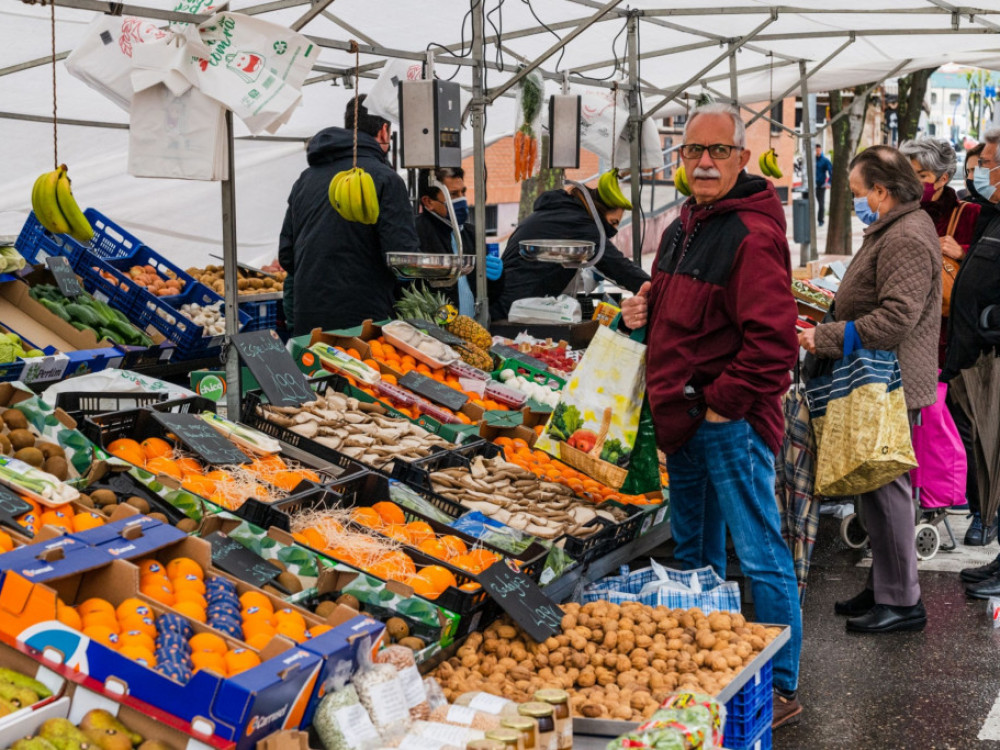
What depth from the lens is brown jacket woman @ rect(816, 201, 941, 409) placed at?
452cm

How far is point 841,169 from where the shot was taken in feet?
57.0

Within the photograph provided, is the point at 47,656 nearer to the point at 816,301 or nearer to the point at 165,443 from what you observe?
the point at 165,443

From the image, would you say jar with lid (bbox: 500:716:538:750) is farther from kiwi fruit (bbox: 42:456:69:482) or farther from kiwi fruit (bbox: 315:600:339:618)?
kiwi fruit (bbox: 42:456:69:482)

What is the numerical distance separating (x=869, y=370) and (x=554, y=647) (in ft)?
6.63

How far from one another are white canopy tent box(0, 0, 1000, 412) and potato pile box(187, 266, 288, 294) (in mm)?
1480

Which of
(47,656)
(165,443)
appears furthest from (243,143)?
(47,656)

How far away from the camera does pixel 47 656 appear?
7.84 feet

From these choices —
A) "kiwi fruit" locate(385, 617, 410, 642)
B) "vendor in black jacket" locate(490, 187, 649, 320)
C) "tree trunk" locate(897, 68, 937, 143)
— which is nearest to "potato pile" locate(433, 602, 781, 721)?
"kiwi fruit" locate(385, 617, 410, 642)

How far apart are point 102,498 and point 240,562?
54 centimetres

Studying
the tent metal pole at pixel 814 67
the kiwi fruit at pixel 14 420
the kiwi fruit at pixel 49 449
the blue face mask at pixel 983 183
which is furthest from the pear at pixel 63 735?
the tent metal pole at pixel 814 67

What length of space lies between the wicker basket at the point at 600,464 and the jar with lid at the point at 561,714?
158cm

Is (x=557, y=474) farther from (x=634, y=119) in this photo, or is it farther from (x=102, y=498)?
(x=634, y=119)

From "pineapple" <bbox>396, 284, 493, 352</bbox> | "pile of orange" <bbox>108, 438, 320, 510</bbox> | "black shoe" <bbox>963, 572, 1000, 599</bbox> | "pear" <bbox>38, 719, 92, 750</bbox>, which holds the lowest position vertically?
"black shoe" <bbox>963, 572, 1000, 599</bbox>

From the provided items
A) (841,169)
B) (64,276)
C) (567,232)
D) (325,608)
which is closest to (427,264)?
(567,232)
